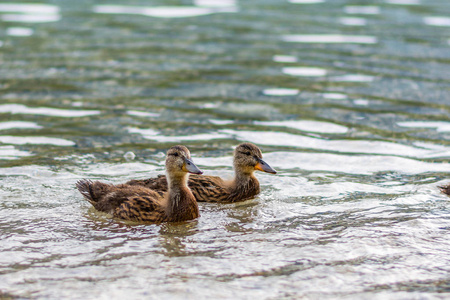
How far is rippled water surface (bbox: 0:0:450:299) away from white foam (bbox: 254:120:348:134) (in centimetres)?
6

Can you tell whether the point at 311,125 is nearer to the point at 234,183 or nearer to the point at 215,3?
the point at 234,183

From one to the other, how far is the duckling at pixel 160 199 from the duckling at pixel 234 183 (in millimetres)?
649

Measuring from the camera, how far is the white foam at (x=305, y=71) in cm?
1509

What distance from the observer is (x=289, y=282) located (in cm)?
616

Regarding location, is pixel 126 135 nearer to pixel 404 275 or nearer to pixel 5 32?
pixel 404 275

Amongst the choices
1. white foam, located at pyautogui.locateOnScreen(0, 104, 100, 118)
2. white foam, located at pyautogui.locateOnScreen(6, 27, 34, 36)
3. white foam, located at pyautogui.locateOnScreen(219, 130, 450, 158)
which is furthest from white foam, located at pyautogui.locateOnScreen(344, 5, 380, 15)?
white foam, located at pyautogui.locateOnScreen(0, 104, 100, 118)

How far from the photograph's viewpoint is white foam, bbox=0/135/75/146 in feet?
35.0

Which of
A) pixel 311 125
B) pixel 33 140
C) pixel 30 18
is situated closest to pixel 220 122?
pixel 311 125

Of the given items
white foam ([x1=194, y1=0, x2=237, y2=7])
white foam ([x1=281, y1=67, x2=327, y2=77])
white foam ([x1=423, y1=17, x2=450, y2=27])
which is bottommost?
white foam ([x1=281, y1=67, x2=327, y2=77])

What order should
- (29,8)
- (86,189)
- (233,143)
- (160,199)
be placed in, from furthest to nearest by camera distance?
(29,8)
(233,143)
(86,189)
(160,199)

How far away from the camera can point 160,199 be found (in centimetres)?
800

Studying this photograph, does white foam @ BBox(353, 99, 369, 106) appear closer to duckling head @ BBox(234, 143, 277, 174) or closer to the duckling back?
duckling head @ BBox(234, 143, 277, 174)

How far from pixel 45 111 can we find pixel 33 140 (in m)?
1.76

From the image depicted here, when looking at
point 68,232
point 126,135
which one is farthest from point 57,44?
point 68,232
